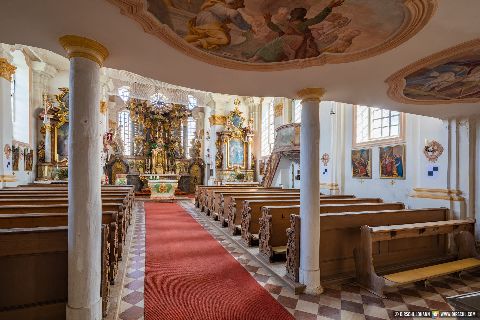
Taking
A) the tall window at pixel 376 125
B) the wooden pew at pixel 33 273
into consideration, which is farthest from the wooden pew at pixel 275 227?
the tall window at pixel 376 125

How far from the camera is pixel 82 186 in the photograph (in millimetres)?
2732

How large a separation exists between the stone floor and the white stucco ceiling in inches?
118

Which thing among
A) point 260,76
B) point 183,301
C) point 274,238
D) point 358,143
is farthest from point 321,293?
point 358,143

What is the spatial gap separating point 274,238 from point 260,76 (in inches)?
122

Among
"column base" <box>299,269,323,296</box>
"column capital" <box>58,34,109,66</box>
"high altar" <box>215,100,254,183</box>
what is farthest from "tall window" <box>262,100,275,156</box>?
"column capital" <box>58,34,109,66</box>

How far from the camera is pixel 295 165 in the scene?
14.4 metres

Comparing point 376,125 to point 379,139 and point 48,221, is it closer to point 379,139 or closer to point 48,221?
point 379,139

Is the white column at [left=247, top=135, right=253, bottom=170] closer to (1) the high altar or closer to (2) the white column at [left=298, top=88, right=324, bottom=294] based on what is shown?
(1) the high altar

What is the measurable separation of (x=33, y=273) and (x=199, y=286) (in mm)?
2100

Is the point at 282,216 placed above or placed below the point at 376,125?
below

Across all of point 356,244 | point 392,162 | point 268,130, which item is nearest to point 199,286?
point 356,244

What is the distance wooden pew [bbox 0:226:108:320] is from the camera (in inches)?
106

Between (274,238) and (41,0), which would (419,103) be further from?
(41,0)

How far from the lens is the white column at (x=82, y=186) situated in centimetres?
271
